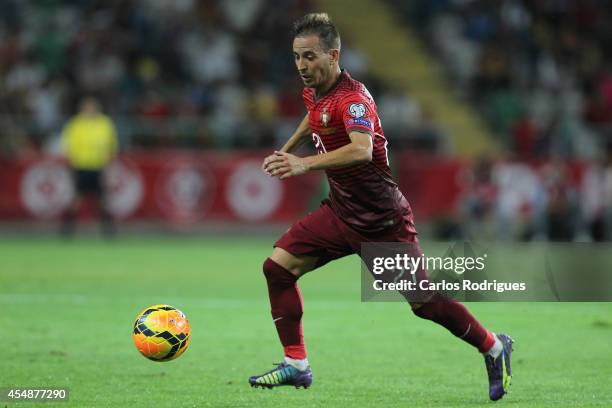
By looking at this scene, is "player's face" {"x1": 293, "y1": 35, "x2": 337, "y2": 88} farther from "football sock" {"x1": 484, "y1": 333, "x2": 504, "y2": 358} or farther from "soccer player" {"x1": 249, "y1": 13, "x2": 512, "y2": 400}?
"football sock" {"x1": 484, "y1": 333, "x2": 504, "y2": 358}

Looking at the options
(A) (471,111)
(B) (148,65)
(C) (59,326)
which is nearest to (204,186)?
(B) (148,65)

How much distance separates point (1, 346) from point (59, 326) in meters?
1.24

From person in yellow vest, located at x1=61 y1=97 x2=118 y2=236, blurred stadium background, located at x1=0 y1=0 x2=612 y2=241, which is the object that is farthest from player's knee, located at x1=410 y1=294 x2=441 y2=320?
blurred stadium background, located at x1=0 y1=0 x2=612 y2=241

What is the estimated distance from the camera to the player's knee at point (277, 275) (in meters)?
7.60

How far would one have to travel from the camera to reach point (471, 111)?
90.2 ft

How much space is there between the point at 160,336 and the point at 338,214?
A: 54.6 inches

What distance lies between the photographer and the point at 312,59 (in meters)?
7.30

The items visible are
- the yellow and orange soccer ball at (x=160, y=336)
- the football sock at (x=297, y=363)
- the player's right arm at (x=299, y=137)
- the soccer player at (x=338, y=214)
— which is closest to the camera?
the soccer player at (x=338, y=214)

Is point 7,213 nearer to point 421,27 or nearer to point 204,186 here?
point 204,186

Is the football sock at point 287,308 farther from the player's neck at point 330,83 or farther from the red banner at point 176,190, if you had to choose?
the red banner at point 176,190

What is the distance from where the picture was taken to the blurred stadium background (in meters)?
22.1

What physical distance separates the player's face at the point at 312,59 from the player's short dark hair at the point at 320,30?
0.10 ft

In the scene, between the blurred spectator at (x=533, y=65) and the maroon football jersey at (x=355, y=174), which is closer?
the maroon football jersey at (x=355, y=174)

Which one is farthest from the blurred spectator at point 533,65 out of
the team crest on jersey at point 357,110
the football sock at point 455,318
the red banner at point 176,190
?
the team crest on jersey at point 357,110
